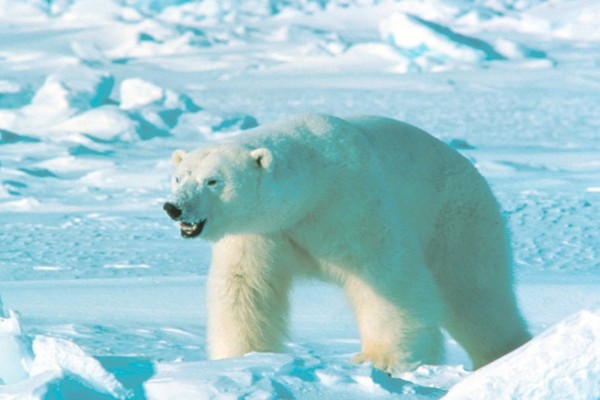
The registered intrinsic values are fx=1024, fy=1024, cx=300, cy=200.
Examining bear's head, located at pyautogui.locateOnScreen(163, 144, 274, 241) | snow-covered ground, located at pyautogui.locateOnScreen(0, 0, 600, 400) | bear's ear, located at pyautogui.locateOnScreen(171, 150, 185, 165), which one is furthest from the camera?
bear's ear, located at pyautogui.locateOnScreen(171, 150, 185, 165)

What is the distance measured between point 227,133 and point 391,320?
8542mm

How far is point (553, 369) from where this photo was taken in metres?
1.63

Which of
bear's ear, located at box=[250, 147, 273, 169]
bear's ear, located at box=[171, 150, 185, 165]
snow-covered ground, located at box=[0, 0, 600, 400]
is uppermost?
bear's ear, located at box=[250, 147, 273, 169]

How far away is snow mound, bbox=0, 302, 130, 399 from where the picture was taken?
1.83 metres

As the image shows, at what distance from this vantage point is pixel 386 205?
272 cm

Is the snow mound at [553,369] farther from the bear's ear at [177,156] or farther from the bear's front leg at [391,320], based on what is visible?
the bear's ear at [177,156]

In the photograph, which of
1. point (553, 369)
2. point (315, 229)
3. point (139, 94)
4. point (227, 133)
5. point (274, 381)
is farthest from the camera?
point (139, 94)

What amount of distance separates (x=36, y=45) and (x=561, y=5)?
38.1ft

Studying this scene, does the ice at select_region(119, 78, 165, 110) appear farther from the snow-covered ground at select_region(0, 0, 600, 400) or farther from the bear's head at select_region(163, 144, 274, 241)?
the bear's head at select_region(163, 144, 274, 241)

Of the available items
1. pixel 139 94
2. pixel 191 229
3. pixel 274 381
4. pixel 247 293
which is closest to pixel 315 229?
pixel 247 293

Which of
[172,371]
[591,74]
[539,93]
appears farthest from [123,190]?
[591,74]

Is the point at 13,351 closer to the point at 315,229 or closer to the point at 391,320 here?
the point at 315,229

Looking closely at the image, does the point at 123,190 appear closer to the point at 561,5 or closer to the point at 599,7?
the point at 599,7

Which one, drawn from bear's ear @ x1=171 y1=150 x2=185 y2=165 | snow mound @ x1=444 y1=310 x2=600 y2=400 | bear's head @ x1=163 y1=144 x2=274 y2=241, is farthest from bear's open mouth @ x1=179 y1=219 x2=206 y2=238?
snow mound @ x1=444 y1=310 x2=600 y2=400
